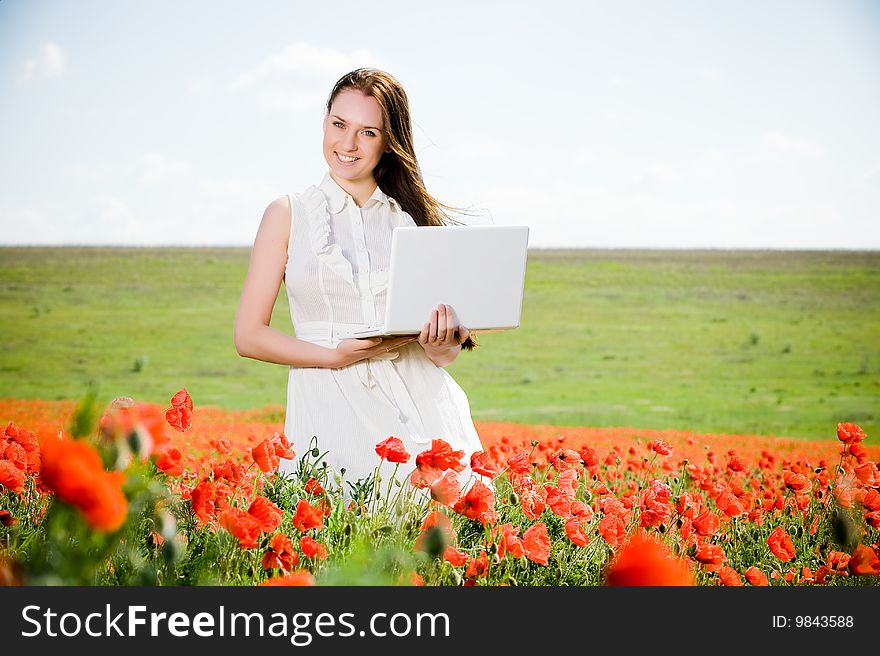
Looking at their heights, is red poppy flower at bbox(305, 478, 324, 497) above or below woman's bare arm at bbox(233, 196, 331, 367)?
below

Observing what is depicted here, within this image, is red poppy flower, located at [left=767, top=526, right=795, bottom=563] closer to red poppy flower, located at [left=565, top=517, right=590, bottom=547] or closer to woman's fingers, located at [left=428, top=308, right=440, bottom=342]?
red poppy flower, located at [left=565, top=517, right=590, bottom=547]

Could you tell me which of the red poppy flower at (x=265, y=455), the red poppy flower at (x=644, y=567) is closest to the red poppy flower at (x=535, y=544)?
the red poppy flower at (x=265, y=455)

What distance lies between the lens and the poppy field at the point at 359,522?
886 millimetres

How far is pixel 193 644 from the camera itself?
131 centimetres

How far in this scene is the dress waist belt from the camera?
8.47 ft

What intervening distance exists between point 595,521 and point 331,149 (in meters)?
1.24

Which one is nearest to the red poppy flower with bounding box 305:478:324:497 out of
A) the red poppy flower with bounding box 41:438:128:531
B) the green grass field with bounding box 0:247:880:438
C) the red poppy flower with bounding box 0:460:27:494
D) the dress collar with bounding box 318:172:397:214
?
the red poppy flower with bounding box 0:460:27:494

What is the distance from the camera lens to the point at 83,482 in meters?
0.82

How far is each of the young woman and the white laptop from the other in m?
0.19

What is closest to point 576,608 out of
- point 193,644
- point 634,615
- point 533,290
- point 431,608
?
point 634,615

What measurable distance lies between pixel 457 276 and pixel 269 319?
516mm

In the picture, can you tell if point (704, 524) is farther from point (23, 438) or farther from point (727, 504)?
point (23, 438)

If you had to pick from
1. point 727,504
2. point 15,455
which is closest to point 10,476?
point 15,455

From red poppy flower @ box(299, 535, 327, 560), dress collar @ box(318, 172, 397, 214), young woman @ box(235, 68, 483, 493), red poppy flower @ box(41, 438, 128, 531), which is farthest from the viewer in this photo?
dress collar @ box(318, 172, 397, 214)
